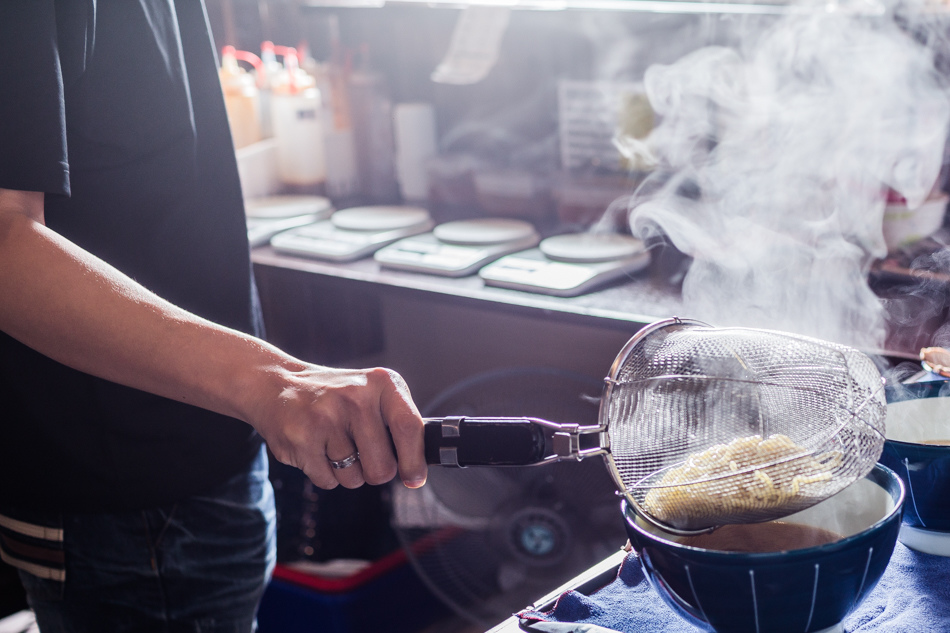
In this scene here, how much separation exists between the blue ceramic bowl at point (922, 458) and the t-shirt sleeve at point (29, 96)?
0.88 m

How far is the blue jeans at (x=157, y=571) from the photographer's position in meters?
1.10

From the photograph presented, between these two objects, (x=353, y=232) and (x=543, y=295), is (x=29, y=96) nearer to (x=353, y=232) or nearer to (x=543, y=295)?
(x=543, y=295)

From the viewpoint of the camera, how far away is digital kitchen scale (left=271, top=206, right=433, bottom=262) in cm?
202

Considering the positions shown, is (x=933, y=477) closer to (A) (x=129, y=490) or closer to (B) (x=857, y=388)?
(B) (x=857, y=388)

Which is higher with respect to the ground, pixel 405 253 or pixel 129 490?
pixel 405 253

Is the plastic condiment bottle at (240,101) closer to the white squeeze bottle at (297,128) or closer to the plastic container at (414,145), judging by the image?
the white squeeze bottle at (297,128)

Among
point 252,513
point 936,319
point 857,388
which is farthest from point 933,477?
point 252,513

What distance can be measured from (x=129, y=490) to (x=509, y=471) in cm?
109

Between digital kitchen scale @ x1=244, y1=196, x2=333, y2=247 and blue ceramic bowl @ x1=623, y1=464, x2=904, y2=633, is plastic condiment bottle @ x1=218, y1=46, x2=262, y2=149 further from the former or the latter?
blue ceramic bowl @ x1=623, y1=464, x2=904, y2=633

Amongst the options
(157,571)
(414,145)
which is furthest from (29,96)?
(414,145)

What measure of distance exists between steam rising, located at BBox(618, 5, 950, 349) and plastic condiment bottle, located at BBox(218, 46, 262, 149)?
3.95ft

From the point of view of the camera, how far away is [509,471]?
202 centimetres

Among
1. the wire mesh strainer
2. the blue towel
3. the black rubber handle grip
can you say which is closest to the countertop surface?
the wire mesh strainer

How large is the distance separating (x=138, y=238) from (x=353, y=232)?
1.13m
